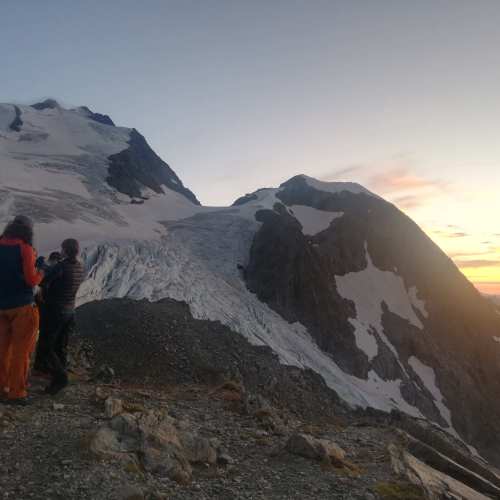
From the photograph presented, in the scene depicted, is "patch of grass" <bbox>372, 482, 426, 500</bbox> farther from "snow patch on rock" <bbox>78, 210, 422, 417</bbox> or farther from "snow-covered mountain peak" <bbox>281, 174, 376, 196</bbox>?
"snow-covered mountain peak" <bbox>281, 174, 376, 196</bbox>

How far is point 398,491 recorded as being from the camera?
7012 millimetres

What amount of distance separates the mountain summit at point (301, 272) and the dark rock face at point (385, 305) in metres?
0.15

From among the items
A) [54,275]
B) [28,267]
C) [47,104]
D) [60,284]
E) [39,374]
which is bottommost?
[39,374]

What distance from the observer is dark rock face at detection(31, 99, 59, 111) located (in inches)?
3859

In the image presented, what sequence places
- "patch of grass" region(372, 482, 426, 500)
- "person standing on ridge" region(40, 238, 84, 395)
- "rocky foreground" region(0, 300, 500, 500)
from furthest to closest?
1. "person standing on ridge" region(40, 238, 84, 395)
2. "patch of grass" region(372, 482, 426, 500)
3. "rocky foreground" region(0, 300, 500, 500)

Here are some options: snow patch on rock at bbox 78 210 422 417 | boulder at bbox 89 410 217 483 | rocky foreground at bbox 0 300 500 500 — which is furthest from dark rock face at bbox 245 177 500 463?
boulder at bbox 89 410 217 483

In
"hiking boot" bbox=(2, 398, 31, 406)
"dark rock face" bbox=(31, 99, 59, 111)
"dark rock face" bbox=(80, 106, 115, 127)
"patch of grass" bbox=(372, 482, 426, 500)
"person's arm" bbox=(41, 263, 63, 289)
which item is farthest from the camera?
"dark rock face" bbox=(80, 106, 115, 127)

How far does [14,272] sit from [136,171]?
64.0m

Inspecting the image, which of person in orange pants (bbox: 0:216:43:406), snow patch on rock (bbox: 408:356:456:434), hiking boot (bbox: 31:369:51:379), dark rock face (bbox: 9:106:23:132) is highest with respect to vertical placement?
dark rock face (bbox: 9:106:23:132)

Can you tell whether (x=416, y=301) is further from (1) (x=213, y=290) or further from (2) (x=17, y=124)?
(2) (x=17, y=124)

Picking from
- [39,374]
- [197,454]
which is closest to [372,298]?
[39,374]

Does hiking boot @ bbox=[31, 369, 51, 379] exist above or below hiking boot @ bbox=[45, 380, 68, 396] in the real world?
below

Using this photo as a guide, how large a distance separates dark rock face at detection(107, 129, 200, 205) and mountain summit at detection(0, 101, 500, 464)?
0.42m

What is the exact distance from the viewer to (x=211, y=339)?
94.1 ft
